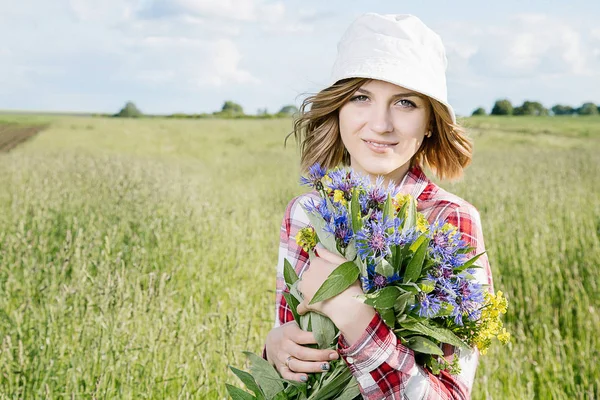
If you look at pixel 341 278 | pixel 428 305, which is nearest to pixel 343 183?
pixel 341 278

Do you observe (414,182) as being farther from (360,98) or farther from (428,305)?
(428,305)

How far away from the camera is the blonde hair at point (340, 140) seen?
80.9 inches

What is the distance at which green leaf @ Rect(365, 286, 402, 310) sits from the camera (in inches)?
51.6

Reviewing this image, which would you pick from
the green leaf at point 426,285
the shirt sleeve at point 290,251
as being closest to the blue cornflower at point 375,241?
the green leaf at point 426,285

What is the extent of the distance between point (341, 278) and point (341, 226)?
0.39ft

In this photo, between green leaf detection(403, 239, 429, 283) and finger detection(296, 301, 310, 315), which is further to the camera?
finger detection(296, 301, 310, 315)

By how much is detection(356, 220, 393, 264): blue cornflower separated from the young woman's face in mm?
627

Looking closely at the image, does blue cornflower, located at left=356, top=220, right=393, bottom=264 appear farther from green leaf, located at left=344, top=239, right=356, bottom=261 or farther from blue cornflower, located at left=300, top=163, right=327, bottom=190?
blue cornflower, located at left=300, top=163, right=327, bottom=190

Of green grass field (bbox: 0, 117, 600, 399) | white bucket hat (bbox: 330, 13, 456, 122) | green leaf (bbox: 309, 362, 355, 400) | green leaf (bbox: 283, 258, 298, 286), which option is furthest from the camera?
green grass field (bbox: 0, 117, 600, 399)

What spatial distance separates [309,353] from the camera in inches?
60.7

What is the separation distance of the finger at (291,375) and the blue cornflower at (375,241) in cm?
44

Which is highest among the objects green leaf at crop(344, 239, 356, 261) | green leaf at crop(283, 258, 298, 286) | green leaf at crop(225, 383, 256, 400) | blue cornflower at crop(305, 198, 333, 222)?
blue cornflower at crop(305, 198, 333, 222)

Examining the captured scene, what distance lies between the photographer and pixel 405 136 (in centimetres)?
191

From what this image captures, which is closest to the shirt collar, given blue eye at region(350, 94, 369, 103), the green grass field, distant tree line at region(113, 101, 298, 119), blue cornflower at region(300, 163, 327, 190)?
blue eye at region(350, 94, 369, 103)
